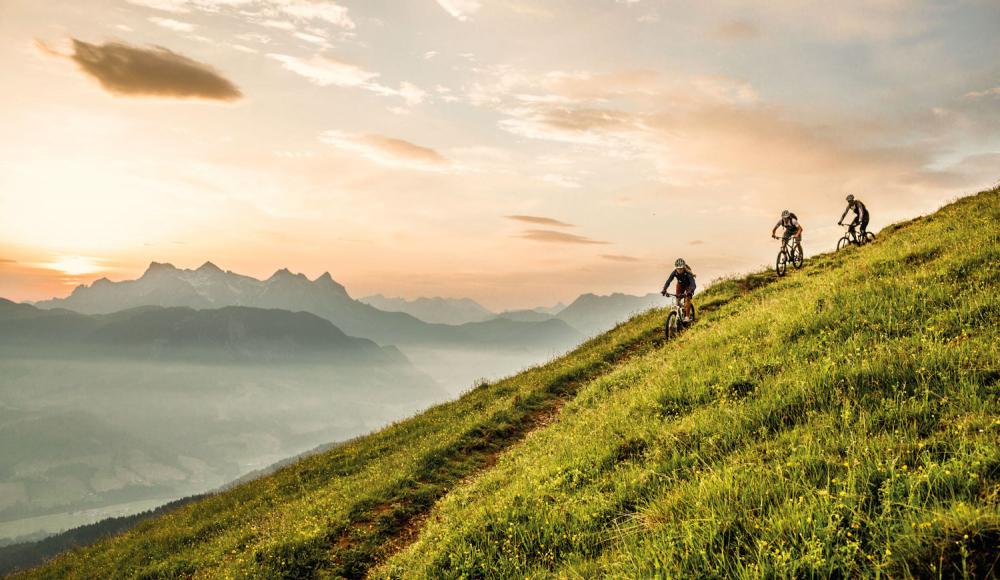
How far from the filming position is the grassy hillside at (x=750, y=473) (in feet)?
14.3

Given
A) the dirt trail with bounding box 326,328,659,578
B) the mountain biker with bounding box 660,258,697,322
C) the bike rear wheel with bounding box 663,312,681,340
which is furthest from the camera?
the bike rear wheel with bounding box 663,312,681,340

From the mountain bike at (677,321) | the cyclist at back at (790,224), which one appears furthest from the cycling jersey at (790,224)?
the mountain bike at (677,321)

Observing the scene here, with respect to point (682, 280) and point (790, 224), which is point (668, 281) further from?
point (790, 224)

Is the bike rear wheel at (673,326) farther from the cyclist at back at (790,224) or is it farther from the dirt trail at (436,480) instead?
the cyclist at back at (790,224)

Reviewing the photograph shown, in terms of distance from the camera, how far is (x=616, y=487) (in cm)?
695

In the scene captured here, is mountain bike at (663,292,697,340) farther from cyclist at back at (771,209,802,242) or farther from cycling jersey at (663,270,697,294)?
cyclist at back at (771,209,802,242)

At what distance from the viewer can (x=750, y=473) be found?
561 cm

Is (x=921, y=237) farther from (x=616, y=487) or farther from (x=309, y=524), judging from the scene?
(x=309, y=524)

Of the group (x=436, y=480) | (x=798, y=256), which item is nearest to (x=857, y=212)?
(x=798, y=256)

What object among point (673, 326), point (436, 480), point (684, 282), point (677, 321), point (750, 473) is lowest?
point (436, 480)

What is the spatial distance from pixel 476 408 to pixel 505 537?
15.7m

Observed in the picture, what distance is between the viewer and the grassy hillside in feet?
14.3

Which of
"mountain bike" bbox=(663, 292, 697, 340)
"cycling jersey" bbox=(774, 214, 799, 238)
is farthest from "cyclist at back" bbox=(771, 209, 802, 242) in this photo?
"mountain bike" bbox=(663, 292, 697, 340)

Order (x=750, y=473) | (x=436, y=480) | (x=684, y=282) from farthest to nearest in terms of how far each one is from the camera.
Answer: (x=684, y=282) < (x=436, y=480) < (x=750, y=473)
